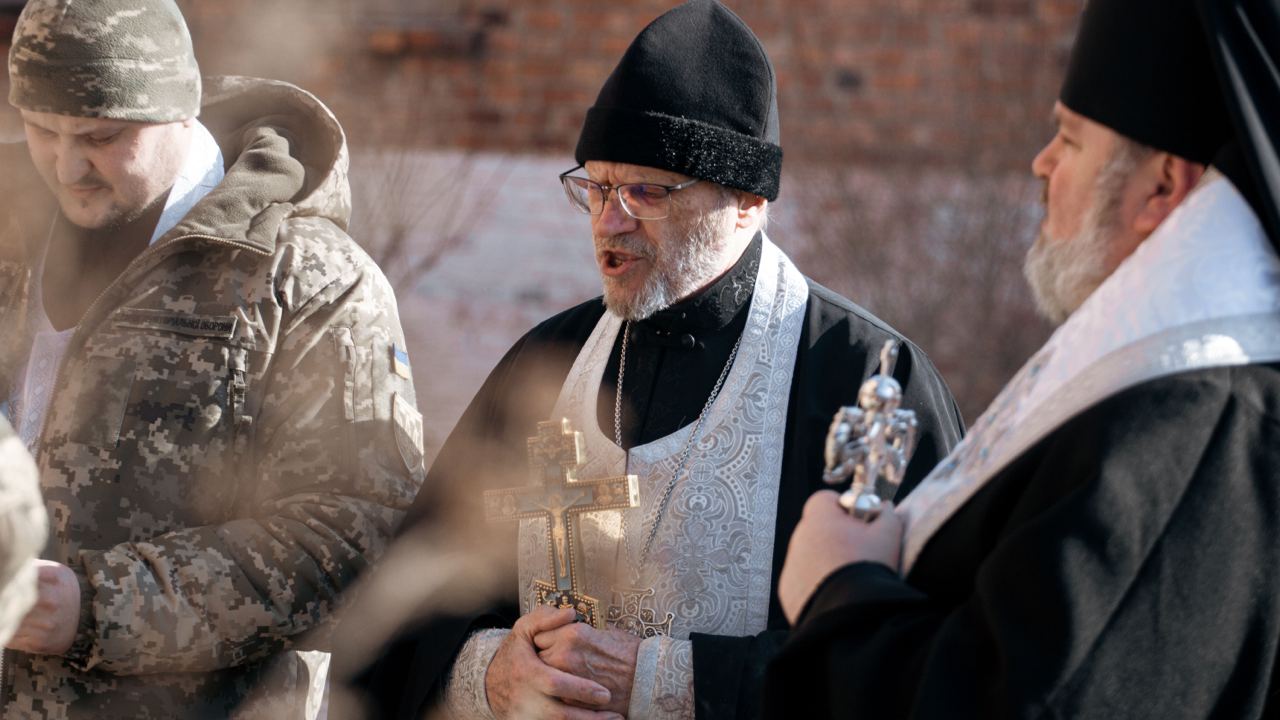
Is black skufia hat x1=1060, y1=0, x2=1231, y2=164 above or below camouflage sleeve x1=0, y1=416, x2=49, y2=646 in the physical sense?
above

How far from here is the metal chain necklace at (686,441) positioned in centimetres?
322

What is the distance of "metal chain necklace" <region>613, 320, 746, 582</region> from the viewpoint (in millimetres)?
3223

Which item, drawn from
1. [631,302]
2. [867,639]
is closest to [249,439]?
[631,302]

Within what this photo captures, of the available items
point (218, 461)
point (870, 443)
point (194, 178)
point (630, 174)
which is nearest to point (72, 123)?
point (194, 178)

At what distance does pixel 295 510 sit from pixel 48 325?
2.50 feet

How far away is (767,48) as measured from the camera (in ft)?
23.4

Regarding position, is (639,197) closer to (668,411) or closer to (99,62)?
(668,411)

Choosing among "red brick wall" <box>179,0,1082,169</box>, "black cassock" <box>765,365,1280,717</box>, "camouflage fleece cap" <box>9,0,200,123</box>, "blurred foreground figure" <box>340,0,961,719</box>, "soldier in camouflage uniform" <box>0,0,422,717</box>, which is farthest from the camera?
"red brick wall" <box>179,0,1082,169</box>

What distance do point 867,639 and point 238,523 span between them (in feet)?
5.07

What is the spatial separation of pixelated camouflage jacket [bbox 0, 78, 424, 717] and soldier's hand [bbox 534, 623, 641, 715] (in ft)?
1.78

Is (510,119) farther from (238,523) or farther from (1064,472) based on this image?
(1064,472)

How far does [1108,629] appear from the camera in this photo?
2.02 meters

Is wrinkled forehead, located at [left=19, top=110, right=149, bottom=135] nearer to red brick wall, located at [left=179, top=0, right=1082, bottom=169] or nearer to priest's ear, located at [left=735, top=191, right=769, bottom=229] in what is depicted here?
priest's ear, located at [left=735, top=191, right=769, bottom=229]

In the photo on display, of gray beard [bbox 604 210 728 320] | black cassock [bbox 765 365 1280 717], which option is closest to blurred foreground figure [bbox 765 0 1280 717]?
black cassock [bbox 765 365 1280 717]
